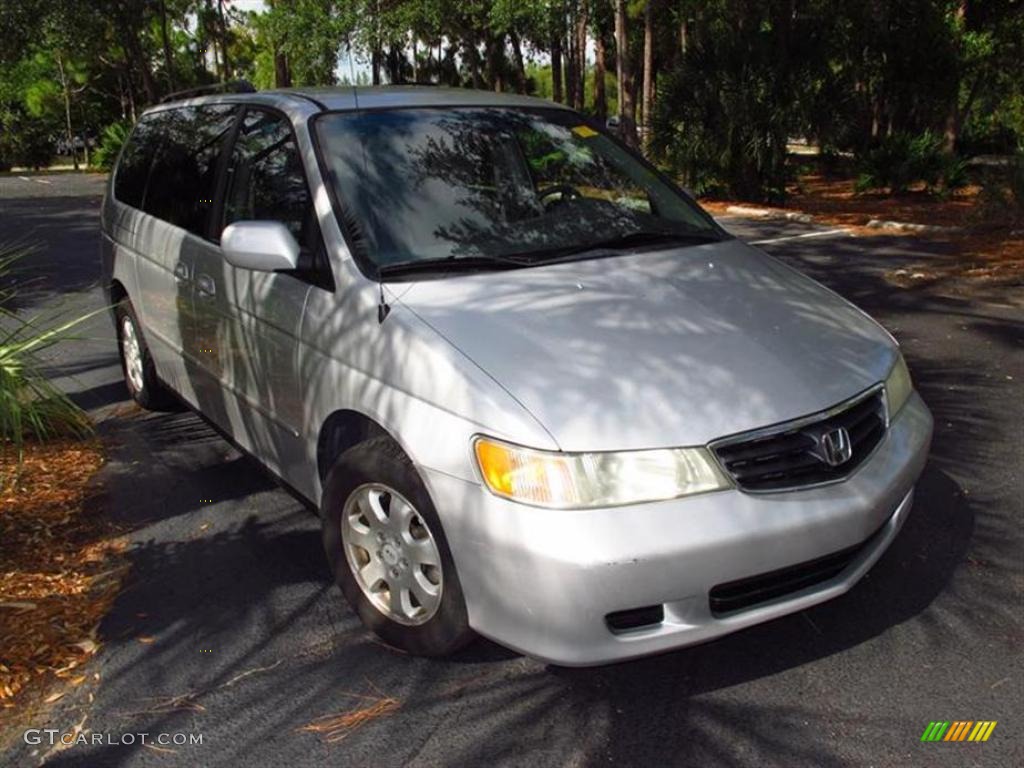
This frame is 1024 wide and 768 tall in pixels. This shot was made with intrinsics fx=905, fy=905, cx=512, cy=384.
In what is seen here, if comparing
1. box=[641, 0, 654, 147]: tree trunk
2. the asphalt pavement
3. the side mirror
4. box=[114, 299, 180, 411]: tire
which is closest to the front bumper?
the asphalt pavement

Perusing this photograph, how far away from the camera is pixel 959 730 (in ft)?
8.84

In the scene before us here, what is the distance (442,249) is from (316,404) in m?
0.74

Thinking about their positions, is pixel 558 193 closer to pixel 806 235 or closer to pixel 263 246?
pixel 263 246

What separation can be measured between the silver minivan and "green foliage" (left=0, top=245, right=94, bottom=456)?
795mm

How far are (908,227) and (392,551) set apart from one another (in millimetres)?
12615

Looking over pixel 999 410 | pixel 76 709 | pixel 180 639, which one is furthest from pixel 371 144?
pixel 999 410

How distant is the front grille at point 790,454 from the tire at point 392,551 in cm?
90

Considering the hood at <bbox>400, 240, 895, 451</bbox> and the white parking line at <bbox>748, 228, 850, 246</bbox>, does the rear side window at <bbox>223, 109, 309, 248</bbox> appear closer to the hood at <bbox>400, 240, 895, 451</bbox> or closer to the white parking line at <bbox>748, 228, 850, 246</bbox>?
the hood at <bbox>400, 240, 895, 451</bbox>

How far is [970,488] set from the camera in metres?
4.33

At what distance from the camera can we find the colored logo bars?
8.73 ft

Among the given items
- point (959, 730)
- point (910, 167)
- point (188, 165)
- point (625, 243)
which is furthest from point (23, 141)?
point (959, 730)

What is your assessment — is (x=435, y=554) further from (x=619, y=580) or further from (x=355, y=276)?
(x=355, y=276)

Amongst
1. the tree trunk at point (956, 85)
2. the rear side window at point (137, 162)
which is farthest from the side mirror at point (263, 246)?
the tree trunk at point (956, 85)

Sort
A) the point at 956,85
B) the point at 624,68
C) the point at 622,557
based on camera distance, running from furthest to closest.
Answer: the point at 956,85
the point at 624,68
the point at 622,557
